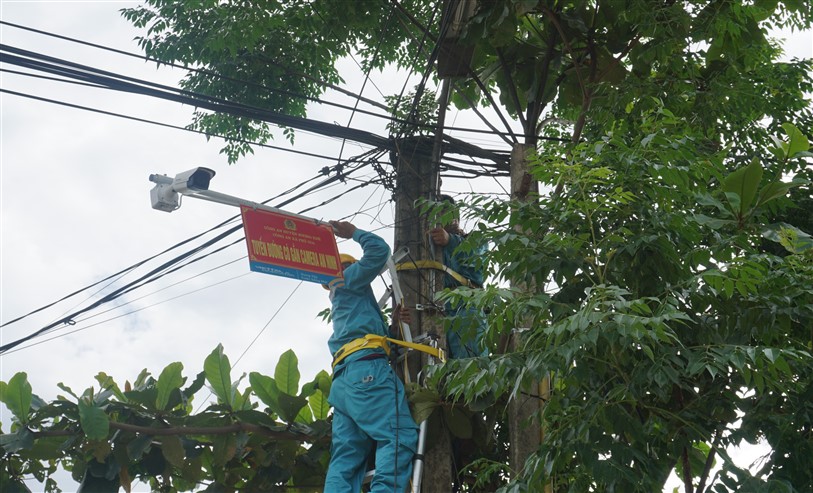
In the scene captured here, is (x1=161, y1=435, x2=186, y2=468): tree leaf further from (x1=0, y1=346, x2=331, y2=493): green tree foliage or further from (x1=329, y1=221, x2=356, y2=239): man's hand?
(x1=329, y1=221, x2=356, y2=239): man's hand

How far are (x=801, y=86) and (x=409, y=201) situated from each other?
10.0ft

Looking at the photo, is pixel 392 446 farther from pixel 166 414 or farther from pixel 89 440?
pixel 89 440

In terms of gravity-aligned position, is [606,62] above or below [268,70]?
below

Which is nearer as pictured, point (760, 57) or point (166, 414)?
point (166, 414)

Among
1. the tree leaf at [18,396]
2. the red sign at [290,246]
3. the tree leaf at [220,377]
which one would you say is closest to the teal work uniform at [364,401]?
the red sign at [290,246]

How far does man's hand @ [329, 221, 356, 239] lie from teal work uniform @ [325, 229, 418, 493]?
0.06m

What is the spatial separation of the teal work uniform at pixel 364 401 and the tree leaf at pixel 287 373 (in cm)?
32

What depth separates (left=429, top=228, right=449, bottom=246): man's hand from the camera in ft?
21.5

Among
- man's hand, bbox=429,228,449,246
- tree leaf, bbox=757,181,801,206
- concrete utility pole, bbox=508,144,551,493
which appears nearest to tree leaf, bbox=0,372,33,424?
man's hand, bbox=429,228,449,246

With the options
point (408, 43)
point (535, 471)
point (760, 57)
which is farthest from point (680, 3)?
point (408, 43)

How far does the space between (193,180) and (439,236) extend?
1.78 m

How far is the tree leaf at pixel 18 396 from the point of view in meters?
5.86

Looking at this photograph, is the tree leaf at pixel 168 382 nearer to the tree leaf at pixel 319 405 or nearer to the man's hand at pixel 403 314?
the tree leaf at pixel 319 405

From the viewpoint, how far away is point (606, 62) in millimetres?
6449
